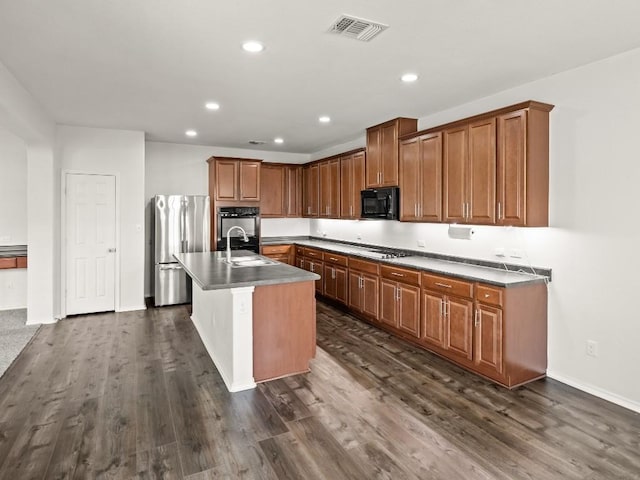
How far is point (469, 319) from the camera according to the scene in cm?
353

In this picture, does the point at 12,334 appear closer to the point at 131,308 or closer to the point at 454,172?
the point at 131,308

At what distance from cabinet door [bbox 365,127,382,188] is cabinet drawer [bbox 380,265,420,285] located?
1209mm

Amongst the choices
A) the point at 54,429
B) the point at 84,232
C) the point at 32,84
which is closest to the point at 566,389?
the point at 54,429

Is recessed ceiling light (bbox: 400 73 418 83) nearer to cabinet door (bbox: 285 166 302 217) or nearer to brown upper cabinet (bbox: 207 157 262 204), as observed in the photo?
brown upper cabinet (bbox: 207 157 262 204)

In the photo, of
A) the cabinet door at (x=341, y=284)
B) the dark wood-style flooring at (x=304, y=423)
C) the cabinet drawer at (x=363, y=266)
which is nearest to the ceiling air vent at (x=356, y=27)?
the dark wood-style flooring at (x=304, y=423)

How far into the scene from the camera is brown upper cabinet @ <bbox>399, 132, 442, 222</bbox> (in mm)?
4199

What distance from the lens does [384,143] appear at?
16.5ft

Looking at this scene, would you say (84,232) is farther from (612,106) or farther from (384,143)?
(612,106)

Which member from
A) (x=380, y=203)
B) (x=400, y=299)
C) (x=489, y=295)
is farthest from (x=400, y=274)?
(x=489, y=295)

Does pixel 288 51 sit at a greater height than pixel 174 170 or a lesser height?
greater

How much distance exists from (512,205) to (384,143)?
2090 millimetres

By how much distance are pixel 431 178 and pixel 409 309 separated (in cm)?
146

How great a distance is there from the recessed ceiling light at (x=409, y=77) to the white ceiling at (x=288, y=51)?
3.0 inches

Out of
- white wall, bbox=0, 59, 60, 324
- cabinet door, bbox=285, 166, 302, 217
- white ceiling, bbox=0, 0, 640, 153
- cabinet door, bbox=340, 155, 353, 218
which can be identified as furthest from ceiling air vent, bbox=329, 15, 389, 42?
cabinet door, bbox=285, 166, 302, 217
